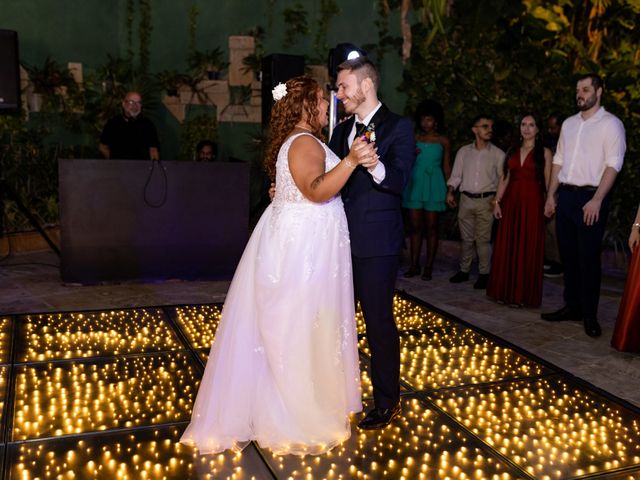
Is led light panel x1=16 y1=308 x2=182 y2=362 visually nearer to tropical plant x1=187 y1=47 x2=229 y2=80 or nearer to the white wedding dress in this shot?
the white wedding dress

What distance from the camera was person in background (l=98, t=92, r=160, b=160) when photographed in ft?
21.6

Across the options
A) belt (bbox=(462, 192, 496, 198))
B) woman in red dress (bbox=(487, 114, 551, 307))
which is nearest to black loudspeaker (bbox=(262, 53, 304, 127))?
belt (bbox=(462, 192, 496, 198))

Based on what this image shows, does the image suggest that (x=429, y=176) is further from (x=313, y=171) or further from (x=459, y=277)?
(x=313, y=171)

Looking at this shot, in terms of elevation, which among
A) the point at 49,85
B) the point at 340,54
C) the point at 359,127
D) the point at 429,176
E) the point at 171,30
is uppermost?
the point at 171,30

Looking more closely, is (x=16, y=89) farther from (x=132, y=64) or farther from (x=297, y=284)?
(x=297, y=284)

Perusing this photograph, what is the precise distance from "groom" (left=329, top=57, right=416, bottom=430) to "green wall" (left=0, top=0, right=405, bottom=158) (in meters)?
6.86

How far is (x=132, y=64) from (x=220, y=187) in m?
3.80

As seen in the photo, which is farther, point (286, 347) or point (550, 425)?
point (550, 425)

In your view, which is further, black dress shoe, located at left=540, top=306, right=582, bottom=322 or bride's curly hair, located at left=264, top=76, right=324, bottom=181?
black dress shoe, located at left=540, top=306, right=582, bottom=322

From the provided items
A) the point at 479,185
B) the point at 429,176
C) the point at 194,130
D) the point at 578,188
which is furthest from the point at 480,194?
the point at 194,130

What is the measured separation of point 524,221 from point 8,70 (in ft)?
18.7

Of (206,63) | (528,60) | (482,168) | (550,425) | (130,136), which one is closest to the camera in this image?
(550,425)

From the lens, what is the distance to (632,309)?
13.8 ft

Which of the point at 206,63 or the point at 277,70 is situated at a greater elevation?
the point at 206,63
